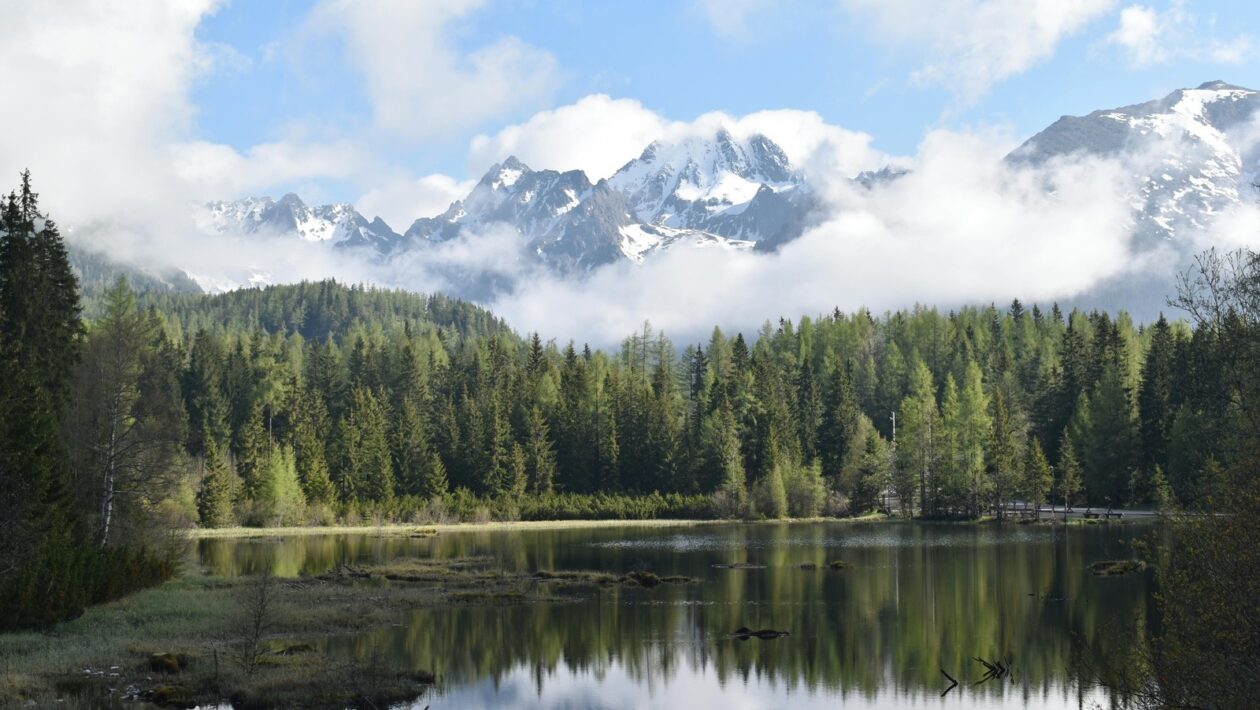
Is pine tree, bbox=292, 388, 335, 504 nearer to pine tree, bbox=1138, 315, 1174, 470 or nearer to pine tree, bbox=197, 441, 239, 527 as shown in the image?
pine tree, bbox=197, 441, 239, 527

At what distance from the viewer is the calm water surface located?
40562 mm

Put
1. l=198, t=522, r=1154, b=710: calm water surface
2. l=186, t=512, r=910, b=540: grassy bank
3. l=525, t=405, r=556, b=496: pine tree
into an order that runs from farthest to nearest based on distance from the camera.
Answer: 1. l=525, t=405, r=556, b=496: pine tree
2. l=186, t=512, r=910, b=540: grassy bank
3. l=198, t=522, r=1154, b=710: calm water surface

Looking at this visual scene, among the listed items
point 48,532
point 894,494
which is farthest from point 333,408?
point 48,532

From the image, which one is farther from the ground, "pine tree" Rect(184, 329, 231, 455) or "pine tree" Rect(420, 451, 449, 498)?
"pine tree" Rect(184, 329, 231, 455)

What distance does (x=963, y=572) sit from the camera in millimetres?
73062

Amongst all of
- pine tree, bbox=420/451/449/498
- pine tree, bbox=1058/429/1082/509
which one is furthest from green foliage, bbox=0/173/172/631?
pine tree, bbox=1058/429/1082/509

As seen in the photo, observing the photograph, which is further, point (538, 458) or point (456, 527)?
point (538, 458)

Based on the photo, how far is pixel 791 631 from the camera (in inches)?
2023

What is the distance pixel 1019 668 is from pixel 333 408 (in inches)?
5653

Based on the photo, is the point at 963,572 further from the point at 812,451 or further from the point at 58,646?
the point at 812,451

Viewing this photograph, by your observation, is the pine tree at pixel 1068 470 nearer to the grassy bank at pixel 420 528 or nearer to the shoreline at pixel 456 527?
the shoreline at pixel 456 527

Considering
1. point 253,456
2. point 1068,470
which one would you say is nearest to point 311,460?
point 253,456

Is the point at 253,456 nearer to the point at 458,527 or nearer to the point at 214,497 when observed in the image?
the point at 214,497

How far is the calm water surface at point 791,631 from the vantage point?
133ft
